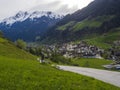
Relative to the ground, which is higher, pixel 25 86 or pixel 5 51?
pixel 5 51

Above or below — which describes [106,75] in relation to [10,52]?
below

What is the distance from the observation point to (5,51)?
76.9 meters

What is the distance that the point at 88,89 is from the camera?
3266 centimetres

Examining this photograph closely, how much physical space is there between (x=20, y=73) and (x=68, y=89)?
7217 mm

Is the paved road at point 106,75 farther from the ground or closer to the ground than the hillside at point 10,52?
closer to the ground

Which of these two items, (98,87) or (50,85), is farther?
(98,87)

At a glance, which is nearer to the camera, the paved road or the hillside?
the paved road

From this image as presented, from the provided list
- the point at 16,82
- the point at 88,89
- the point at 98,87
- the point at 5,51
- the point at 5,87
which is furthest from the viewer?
the point at 5,51

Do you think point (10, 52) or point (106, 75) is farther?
point (10, 52)

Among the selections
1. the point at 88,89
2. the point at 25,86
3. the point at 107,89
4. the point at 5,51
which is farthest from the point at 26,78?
the point at 5,51

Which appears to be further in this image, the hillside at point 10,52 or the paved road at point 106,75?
the hillside at point 10,52

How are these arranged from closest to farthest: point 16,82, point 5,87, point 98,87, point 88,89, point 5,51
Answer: point 5,87 < point 16,82 < point 88,89 < point 98,87 < point 5,51

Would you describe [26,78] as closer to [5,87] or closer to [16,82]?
[16,82]

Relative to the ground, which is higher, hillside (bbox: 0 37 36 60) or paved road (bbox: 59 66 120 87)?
hillside (bbox: 0 37 36 60)
